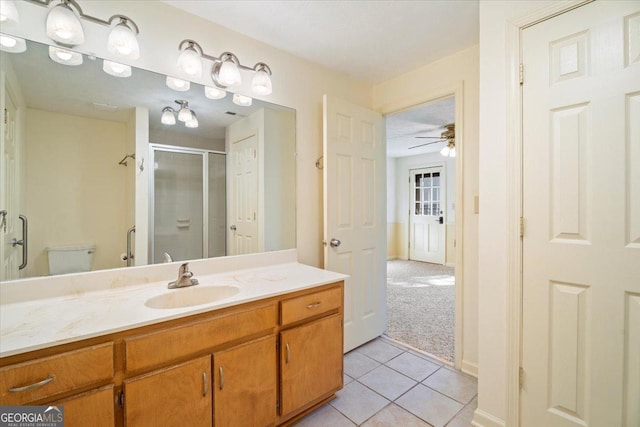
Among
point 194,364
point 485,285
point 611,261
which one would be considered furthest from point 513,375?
point 194,364

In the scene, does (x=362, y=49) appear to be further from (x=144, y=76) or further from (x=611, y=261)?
(x=611, y=261)

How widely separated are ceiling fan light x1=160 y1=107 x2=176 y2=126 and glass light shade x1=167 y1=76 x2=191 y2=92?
13 cm

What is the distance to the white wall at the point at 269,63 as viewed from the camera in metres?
1.39

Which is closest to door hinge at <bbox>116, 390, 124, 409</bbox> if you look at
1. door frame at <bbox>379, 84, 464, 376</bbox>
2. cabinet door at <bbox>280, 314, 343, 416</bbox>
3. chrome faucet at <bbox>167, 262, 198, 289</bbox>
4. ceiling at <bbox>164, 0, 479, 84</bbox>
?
chrome faucet at <bbox>167, 262, 198, 289</bbox>

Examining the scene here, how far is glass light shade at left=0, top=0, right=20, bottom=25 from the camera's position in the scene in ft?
3.79

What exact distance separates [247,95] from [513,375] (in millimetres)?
2291

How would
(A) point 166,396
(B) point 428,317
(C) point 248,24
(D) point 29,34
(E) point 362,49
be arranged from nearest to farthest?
(A) point 166,396 → (D) point 29,34 → (C) point 248,24 → (E) point 362,49 → (B) point 428,317

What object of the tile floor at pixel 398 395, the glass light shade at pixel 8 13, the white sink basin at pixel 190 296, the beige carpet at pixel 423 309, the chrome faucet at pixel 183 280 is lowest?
the tile floor at pixel 398 395

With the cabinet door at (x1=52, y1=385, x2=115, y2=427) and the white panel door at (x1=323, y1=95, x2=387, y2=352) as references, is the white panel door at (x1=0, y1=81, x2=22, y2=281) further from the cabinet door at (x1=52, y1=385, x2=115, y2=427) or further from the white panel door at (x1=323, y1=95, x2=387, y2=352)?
the white panel door at (x1=323, y1=95, x2=387, y2=352)

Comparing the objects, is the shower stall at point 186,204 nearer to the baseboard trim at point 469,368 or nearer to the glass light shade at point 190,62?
the glass light shade at point 190,62

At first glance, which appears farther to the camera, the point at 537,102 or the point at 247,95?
the point at 247,95

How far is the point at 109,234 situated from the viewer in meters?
1.43

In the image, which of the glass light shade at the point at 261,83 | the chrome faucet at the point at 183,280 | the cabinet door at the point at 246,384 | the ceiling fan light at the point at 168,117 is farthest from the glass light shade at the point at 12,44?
the cabinet door at the point at 246,384

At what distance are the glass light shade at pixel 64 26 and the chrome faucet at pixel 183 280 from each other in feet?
4.00
